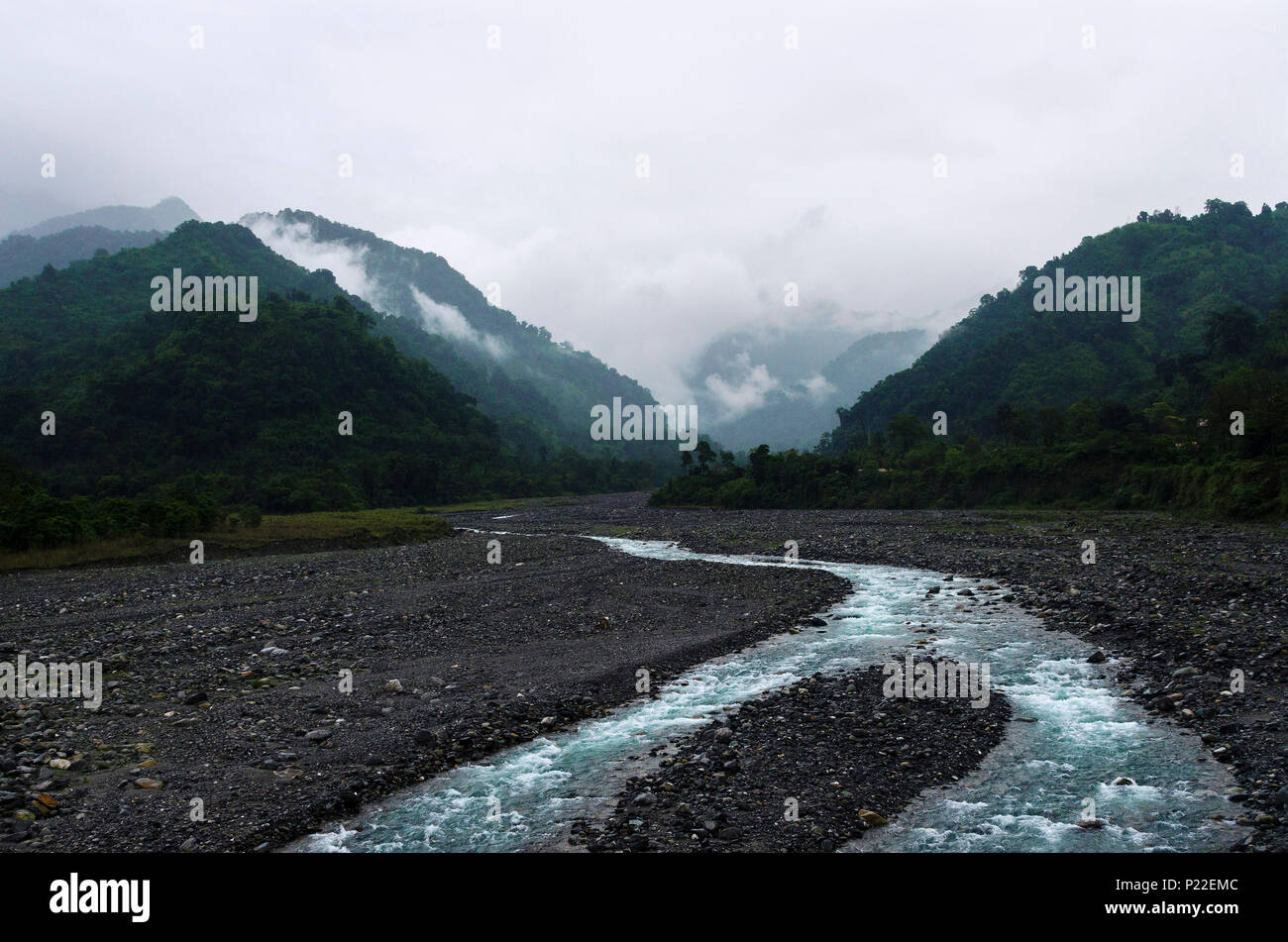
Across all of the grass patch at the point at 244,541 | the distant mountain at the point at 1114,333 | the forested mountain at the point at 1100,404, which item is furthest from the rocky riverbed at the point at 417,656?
the distant mountain at the point at 1114,333

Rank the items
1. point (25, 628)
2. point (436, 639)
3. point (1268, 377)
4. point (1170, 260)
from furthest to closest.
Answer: point (1170, 260), point (1268, 377), point (25, 628), point (436, 639)

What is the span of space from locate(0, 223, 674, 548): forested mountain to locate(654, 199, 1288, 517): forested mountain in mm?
44232

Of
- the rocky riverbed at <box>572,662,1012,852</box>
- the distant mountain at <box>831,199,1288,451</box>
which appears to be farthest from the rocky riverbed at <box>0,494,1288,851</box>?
the distant mountain at <box>831,199,1288,451</box>

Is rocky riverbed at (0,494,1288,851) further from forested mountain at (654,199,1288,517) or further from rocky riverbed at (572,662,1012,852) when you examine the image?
forested mountain at (654,199,1288,517)

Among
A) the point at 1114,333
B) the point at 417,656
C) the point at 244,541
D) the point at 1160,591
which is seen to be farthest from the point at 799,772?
the point at 1114,333

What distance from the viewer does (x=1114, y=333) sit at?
5561 inches

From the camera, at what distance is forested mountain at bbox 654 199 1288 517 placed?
181 ft

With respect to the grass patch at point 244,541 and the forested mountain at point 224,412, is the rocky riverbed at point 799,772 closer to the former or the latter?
the grass patch at point 244,541

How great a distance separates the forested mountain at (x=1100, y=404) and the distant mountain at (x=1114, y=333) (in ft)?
1.34

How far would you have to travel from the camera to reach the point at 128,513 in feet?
149

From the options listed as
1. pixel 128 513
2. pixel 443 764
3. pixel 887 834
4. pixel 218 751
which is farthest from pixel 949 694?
pixel 128 513
